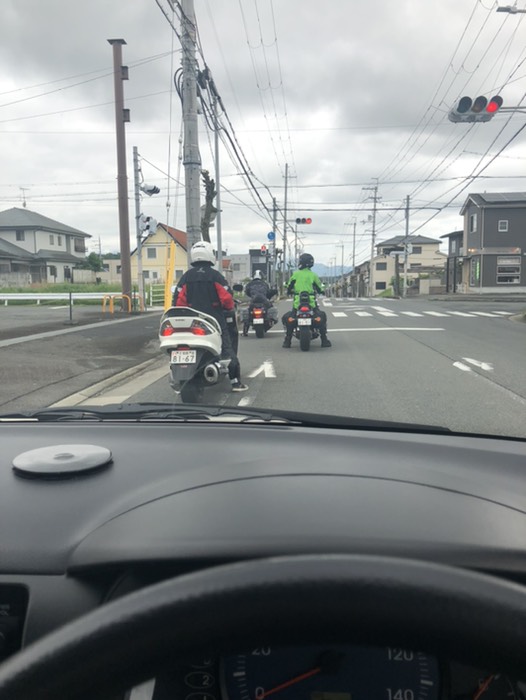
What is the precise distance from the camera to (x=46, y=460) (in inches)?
96.9

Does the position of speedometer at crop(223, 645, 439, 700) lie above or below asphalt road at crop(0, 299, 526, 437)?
above

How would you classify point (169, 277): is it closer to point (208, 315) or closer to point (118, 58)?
point (208, 315)

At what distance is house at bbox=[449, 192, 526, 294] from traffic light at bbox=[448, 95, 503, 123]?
3364 centimetres

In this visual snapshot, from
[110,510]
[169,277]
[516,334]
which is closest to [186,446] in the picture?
[110,510]

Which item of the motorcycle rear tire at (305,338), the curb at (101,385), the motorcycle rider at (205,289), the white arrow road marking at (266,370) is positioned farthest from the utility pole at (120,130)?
the motorcycle rider at (205,289)

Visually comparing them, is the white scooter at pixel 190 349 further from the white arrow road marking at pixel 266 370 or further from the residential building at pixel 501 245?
the residential building at pixel 501 245

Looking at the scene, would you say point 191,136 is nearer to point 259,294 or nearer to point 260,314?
point 259,294

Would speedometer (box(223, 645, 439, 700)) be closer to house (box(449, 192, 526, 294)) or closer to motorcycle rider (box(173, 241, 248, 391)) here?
motorcycle rider (box(173, 241, 248, 391))

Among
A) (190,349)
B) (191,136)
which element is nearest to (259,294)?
(191,136)

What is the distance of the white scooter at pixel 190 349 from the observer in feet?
23.5

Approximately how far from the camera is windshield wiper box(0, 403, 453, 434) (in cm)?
356

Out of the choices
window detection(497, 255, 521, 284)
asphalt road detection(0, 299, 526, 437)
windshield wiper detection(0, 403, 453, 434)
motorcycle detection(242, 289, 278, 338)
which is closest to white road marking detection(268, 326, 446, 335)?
asphalt road detection(0, 299, 526, 437)

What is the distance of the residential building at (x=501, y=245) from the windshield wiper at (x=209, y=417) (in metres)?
47.1

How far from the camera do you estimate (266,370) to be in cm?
1043
